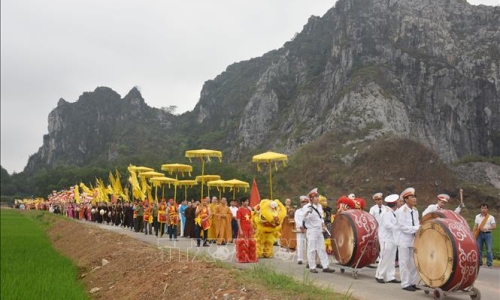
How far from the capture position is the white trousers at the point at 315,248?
10797 millimetres

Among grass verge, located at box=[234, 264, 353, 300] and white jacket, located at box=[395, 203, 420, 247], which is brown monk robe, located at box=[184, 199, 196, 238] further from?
white jacket, located at box=[395, 203, 420, 247]

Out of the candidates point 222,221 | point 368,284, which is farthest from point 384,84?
point 368,284

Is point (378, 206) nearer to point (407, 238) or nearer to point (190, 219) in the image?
point (407, 238)

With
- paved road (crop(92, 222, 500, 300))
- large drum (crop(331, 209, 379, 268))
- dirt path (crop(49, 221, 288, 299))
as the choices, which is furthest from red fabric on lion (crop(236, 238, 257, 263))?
large drum (crop(331, 209, 379, 268))

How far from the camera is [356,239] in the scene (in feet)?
32.1

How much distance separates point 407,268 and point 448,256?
4.83ft

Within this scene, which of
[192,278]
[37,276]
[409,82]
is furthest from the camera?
[409,82]

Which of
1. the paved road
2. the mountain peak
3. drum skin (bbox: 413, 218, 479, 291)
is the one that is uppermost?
the mountain peak

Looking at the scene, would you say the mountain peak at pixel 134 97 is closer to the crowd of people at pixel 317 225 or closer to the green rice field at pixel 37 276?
the crowd of people at pixel 317 225

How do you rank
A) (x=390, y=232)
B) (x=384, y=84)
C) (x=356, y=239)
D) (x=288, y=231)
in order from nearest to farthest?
(x=390, y=232) → (x=356, y=239) → (x=288, y=231) → (x=384, y=84)

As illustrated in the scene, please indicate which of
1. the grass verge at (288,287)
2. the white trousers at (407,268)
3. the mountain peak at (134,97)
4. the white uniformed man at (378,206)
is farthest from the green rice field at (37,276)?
the mountain peak at (134,97)

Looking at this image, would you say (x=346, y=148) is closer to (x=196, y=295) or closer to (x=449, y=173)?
(x=449, y=173)

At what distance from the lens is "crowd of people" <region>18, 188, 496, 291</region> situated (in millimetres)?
8867

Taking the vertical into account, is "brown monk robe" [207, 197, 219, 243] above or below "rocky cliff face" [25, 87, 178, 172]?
below
